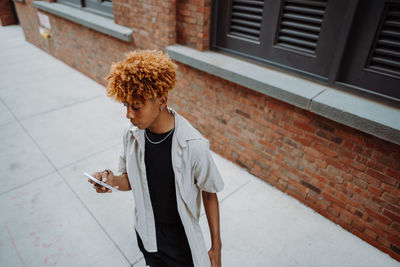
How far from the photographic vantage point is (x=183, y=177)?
144 cm

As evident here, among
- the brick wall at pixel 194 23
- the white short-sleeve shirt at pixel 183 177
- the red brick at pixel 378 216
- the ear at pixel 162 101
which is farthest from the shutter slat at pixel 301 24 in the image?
the ear at pixel 162 101

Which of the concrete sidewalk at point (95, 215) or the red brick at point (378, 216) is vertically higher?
the red brick at point (378, 216)

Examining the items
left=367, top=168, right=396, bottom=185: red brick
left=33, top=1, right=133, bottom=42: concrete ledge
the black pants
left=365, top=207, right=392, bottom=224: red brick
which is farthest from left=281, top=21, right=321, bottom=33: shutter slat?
left=33, top=1, right=133, bottom=42: concrete ledge

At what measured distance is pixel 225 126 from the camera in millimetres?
3477

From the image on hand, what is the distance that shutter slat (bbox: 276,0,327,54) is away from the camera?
2.55m

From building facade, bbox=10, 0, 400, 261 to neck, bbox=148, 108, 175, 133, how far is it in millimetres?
1511

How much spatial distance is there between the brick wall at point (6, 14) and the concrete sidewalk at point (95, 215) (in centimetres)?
834

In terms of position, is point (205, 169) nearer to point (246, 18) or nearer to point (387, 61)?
point (387, 61)

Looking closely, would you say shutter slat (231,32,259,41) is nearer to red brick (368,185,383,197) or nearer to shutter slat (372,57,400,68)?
shutter slat (372,57,400,68)

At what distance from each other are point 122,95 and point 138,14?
3.26 metres

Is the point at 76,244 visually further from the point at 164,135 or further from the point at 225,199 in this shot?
the point at 164,135

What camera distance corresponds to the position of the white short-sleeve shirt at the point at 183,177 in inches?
55.2

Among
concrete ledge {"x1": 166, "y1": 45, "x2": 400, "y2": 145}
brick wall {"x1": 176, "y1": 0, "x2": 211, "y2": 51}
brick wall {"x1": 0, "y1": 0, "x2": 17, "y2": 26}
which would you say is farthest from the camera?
brick wall {"x1": 0, "y1": 0, "x2": 17, "y2": 26}

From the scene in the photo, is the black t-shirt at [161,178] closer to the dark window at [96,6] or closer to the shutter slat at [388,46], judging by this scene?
the shutter slat at [388,46]
